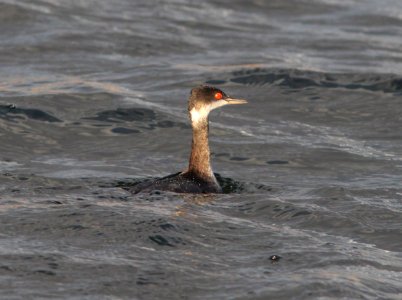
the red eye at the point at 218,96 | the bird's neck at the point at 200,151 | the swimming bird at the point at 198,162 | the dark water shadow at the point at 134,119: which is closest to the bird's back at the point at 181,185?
the swimming bird at the point at 198,162

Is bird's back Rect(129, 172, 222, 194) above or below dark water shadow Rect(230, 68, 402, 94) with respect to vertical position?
below

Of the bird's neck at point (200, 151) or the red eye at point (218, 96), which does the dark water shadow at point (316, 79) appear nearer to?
the red eye at point (218, 96)

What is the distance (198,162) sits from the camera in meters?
14.1

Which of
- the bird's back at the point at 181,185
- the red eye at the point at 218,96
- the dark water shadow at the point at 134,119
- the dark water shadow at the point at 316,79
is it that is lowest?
the bird's back at the point at 181,185

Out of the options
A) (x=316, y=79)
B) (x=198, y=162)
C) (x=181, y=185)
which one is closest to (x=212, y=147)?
(x=198, y=162)

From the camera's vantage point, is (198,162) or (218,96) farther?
(218,96)

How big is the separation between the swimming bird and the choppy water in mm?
239

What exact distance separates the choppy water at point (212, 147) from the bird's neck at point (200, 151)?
504mm

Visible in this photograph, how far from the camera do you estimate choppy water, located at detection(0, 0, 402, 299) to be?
10.9 meters

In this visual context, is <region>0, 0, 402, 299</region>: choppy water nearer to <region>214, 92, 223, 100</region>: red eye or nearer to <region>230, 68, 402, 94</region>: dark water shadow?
<region>230, 68, 402, 94</region>: dark water shadow

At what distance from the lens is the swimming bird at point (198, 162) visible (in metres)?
13.5

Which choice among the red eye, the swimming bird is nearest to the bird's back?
the swimming bird

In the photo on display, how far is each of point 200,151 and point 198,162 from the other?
163 millimetres

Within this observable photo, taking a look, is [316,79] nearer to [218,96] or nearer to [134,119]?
[134,119]
